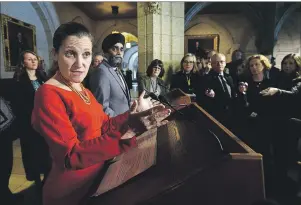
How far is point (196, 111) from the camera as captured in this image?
1.67m

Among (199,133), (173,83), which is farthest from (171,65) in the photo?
(199,133)

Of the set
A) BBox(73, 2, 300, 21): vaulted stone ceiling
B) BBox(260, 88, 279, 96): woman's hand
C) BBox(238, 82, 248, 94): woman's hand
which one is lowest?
BBox(260, 88, 279, 96): woman's hand

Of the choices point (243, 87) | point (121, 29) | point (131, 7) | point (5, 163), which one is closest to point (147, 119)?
point (5, 163)

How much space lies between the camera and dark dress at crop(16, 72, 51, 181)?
2.17m

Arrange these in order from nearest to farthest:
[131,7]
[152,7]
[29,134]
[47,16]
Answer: [29,134] < [152,7] < [47,16] < [131,7]

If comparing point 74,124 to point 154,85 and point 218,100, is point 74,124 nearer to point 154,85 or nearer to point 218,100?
point 218,100

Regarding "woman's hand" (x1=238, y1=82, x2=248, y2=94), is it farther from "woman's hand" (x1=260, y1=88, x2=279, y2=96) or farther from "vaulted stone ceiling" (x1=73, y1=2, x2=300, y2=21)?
"vaulted stone ceiling" (x1=73, y1=2, x2=300, y2=21)

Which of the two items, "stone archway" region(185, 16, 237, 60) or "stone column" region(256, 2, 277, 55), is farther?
"stone archway" region(185, 16, 237, 60)

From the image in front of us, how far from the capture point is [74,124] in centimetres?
91

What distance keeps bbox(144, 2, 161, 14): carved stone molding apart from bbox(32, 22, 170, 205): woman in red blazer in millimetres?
3503

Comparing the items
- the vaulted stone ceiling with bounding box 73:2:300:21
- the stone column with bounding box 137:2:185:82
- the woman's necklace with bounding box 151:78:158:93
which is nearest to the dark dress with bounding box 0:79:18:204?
the woman's necklace with bounding box 151:78:158:93

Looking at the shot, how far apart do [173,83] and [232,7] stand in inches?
275

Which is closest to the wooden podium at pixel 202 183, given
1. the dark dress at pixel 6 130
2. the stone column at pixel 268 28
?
the dark dress at pixel 6 130

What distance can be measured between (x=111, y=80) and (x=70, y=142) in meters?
0.98
